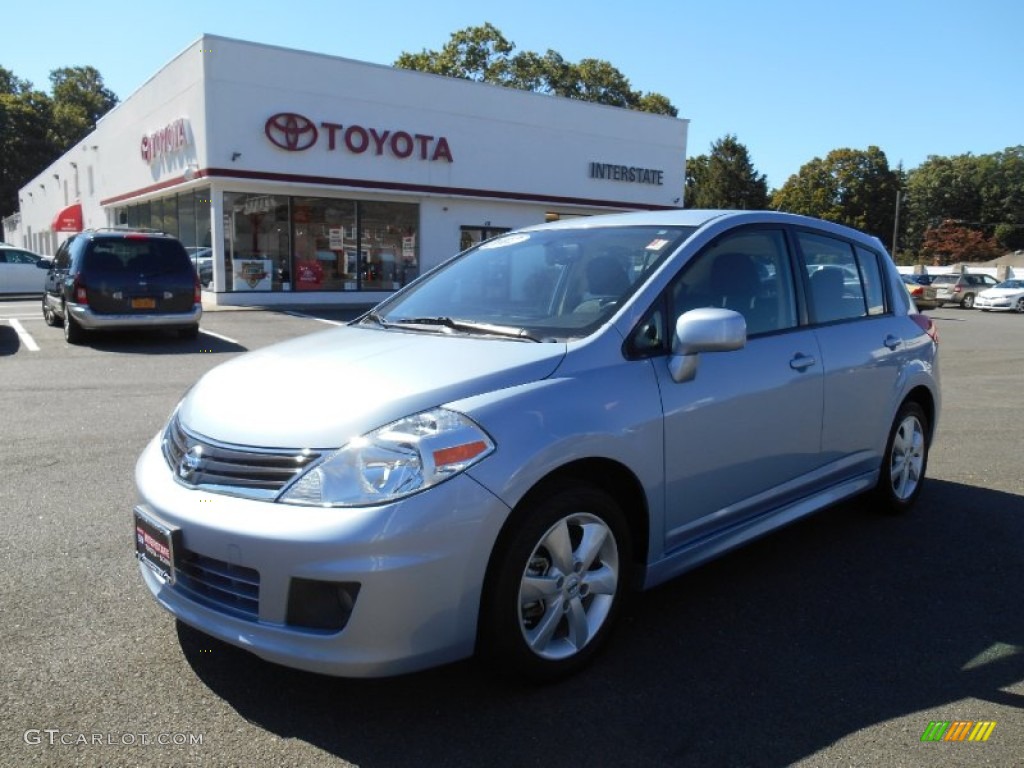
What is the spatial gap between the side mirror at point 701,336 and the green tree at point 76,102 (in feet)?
238

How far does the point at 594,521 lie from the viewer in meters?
3.02

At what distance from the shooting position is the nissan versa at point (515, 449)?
2.55 m

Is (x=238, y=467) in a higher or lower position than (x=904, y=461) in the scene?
higher

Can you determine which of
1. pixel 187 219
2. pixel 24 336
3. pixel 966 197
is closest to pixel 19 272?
pixel 187 219

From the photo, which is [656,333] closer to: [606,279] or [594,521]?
[606,279]

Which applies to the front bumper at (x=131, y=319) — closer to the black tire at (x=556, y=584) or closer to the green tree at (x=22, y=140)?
the black tire at (x=556, y=584)

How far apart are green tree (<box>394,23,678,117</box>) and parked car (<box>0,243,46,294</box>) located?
28.6 meters

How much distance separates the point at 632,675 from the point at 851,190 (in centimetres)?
8604

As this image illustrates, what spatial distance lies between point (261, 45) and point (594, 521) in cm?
2130

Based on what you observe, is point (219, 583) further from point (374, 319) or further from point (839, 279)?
point (839, 279)

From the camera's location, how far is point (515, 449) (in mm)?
2711

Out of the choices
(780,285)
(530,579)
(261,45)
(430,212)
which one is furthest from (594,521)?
(430,212)

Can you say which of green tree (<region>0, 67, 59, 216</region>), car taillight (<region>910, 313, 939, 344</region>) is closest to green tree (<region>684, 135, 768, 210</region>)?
green tree (<region>0, 67, 59, 216</region>)

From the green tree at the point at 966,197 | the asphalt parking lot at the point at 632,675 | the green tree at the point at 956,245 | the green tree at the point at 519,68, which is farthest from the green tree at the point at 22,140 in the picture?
the green tree at the point at 966,197
